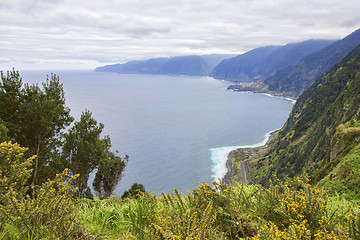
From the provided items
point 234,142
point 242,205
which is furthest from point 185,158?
point 242,205

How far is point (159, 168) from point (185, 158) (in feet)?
42.0

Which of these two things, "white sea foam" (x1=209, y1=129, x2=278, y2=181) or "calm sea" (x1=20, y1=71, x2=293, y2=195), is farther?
"white sea foam" (x1=209, y1=129, x2=278, y2=181)

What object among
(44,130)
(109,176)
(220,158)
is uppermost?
(44,130)

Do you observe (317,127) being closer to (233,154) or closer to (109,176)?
(233,154)

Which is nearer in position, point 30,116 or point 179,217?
point 179,217

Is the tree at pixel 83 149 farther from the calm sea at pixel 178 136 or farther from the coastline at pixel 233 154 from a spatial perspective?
the coastline at pixel 233 154

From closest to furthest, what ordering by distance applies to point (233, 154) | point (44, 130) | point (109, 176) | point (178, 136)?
point (44, 130), point (109, 176), point (233, 154), point (178, 136)

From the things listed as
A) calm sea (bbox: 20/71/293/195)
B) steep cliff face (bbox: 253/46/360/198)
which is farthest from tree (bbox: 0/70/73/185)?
steep cliff face (bbox: 253/46/360/198)

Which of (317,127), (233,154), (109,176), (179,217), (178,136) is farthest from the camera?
(178,136)

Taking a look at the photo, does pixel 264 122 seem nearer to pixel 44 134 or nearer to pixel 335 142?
pixel 335 142

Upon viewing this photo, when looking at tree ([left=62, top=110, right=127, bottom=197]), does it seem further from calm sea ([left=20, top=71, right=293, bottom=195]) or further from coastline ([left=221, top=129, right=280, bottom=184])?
coastline ([left=221, top=129, right=280, bottom=184])

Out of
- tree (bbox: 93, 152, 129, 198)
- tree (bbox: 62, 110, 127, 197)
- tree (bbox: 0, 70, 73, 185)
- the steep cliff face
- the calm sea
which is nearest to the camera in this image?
tree (bbox: 0, 70, 73, 185)

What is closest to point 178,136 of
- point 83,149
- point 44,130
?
point 83,149

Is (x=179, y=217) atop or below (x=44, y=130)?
atop
